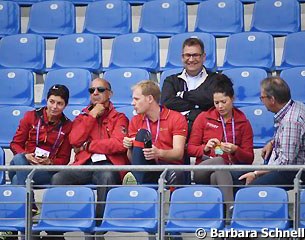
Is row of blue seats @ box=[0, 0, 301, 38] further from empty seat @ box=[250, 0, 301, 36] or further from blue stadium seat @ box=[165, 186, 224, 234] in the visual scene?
blue stadium seat @ box=[165, 186, 224, 234]

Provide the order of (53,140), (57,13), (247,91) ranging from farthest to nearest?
1. (57,13)
2. (247,91)
3. (53,140)

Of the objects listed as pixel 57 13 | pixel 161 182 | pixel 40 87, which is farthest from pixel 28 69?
pixel 161 182

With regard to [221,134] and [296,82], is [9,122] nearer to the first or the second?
[221,134]

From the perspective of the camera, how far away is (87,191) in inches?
254

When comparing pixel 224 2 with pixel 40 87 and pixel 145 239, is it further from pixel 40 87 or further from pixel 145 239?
pixel 145 239

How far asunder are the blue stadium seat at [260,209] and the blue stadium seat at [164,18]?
3055 mm

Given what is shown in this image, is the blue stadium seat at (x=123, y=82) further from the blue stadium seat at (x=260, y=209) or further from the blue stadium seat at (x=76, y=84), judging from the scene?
the blue stadium seat at (x=260, y=209)

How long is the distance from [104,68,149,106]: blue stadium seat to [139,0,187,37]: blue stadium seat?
1.07 m

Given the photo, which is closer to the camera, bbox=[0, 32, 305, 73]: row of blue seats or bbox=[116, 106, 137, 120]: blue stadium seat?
bbox=[116, 106, 137, 120]: blue stadium seat

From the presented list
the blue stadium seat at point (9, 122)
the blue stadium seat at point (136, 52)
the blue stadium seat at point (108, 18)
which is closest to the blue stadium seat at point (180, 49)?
the blue stadium seat at point (136, 52)

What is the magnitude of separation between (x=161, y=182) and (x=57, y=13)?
145 inches

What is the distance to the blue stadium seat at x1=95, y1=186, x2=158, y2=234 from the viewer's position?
6266 mm

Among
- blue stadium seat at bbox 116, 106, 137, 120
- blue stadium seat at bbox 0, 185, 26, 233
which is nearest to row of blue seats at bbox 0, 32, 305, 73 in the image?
blue stadium seat at bbox 116, 106, 137, 120

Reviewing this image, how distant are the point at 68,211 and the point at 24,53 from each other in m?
2.67
